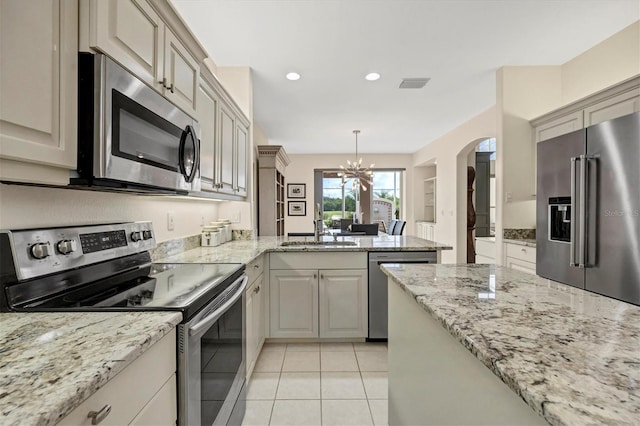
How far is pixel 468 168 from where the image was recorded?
553 centimetres

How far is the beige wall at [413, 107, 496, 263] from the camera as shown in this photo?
4895mm

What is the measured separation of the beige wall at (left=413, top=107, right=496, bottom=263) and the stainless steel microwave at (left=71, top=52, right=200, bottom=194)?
454 cm

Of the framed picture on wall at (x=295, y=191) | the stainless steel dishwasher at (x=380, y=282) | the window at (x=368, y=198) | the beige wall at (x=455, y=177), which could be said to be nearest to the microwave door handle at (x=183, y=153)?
the stainless steel dishwasher at (x=380, y=282)

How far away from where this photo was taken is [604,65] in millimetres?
2826

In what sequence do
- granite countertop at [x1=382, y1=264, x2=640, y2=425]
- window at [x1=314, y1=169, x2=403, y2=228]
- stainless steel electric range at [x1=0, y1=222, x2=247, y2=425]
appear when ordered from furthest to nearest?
1. window at [x1=314, y1=169, x2=403, y2=228]
2. stainless steel electric range at [x1=0, y1=222, x2=247, y2=425]
3. granite countertop at [x1=382, y1=264, x2=640, y2=425]

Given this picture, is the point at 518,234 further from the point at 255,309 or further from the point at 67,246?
the point at 67,246

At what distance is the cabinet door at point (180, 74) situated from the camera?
1485mm

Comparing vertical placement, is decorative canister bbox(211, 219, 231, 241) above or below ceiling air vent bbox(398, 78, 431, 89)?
below

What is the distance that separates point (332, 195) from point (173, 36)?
7.19 meters

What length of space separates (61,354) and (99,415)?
159 mm

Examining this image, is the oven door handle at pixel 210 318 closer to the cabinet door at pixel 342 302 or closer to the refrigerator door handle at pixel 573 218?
the cabinet door at pixel 342 302

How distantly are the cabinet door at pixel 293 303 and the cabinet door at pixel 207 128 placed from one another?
1.00 m

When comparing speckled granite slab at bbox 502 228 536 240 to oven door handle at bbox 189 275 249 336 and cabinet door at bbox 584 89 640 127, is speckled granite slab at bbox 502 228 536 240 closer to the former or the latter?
cabinet door at bbox 584 89 640 127

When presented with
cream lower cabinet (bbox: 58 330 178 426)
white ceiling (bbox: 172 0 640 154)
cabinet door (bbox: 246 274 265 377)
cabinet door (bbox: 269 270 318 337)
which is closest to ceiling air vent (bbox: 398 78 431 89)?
white ceiling (bbox: 172 0 640 154)
